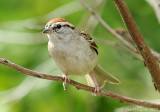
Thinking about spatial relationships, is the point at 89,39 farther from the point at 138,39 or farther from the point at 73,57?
the point at 138,39

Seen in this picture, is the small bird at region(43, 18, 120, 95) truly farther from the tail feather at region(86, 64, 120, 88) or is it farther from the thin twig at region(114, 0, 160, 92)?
the thin twig at region(114, 0, 160, 92)

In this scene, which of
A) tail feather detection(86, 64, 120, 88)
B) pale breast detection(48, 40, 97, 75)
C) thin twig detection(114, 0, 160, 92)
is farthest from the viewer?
tail feather detection(86, 64, 120, 88)

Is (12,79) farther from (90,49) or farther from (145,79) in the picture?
(145,79)

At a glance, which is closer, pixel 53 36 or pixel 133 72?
pixel 53 36

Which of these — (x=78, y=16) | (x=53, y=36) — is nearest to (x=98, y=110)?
(x=53, y=36)

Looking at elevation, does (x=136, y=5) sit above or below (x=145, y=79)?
above

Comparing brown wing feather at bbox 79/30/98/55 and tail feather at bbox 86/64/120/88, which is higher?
brown wing feather at bbox 79/30/98/55

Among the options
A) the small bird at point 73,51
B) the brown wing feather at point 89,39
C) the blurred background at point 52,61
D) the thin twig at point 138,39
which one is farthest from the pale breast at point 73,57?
the thin twig at point 138,39

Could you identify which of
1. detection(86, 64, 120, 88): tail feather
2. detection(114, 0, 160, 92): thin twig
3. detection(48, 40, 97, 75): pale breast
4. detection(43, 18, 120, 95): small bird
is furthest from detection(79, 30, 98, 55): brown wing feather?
detection(114, 0, 160, 92): thin twig
